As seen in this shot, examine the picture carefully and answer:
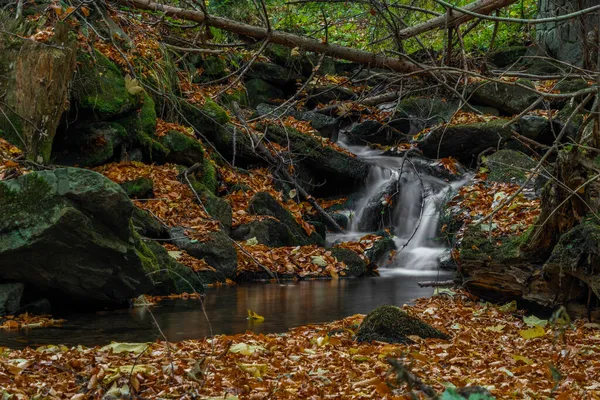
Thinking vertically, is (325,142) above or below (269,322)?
above

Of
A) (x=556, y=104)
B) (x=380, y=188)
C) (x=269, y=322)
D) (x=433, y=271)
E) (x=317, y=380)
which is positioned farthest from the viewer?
(x=556, y=104)

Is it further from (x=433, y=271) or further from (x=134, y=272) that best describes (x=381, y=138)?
(x=134, y=272)

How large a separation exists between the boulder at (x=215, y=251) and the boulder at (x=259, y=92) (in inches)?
349

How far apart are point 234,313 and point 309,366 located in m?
3.01

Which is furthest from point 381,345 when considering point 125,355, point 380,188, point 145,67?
point 380,188

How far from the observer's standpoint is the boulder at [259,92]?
18.2 meters

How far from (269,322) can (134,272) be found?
1.67 m

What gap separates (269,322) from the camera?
260 inches

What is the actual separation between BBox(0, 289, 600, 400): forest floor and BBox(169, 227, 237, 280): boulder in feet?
13.4

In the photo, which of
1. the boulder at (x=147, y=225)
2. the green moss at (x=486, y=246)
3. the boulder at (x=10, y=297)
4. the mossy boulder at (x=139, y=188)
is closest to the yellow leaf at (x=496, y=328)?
the green moss at (x=486, y=246)

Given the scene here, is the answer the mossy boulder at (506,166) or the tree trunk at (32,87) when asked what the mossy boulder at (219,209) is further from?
the mossy boulder at (506,166)

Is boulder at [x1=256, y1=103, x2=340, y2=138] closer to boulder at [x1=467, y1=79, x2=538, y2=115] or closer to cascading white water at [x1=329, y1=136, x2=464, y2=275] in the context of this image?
cascading white water at [x1=329, y1=136, x2=464, y2=275]

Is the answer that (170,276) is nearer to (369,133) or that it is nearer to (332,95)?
(369,133)

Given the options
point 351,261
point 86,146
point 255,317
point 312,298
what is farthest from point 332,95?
point 255,317
